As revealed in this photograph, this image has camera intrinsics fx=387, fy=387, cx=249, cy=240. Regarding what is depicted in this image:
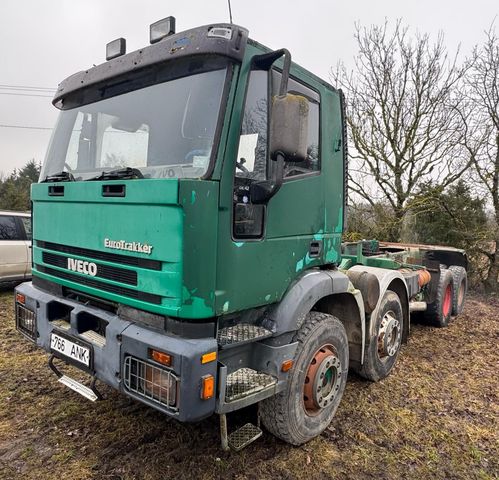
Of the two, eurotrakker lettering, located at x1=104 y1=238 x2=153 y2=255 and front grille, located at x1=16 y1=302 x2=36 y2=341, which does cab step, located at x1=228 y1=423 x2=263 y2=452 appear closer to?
eurotrakker lettering, located at x1=104 y1=238 x2=153 y2=255

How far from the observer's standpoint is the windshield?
230cm

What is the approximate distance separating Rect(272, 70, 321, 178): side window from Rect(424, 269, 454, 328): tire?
4284mm

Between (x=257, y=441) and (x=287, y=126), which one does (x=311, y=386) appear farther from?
(x=287, y=126)

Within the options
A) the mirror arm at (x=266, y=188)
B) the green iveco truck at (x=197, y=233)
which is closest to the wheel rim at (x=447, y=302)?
the green iveco truck at (x=197, y=233)

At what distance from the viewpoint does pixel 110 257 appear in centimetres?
252

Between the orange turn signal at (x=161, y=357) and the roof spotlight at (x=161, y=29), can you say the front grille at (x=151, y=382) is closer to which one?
the orange turn signal at (x=161, y=357)

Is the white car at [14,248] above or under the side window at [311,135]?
under

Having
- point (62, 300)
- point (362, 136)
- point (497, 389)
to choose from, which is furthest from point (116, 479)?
point (362, 136)

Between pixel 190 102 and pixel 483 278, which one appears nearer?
pixel 190 102

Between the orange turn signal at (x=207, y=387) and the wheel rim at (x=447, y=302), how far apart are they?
5411mm

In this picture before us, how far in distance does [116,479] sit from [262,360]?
120 centimetres

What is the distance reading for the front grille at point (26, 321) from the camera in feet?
10.2

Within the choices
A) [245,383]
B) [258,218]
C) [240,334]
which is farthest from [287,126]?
[245,383]

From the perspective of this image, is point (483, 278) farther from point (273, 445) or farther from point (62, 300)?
point (62, 300)
